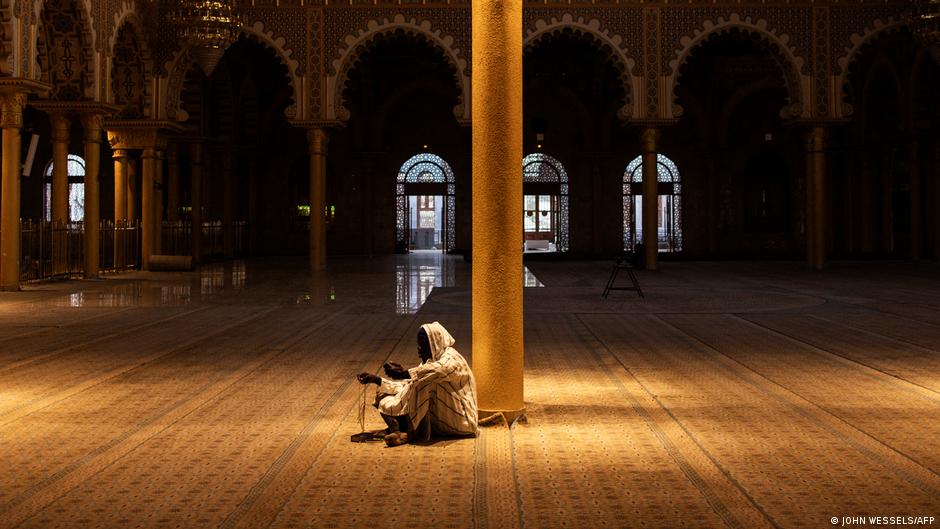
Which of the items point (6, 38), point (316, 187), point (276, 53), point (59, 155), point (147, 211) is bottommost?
point (147, 211)

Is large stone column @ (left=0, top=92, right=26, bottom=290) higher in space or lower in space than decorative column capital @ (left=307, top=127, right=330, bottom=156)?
lower

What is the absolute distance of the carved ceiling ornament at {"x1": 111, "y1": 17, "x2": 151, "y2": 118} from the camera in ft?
58.5

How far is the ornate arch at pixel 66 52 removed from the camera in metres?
15.3

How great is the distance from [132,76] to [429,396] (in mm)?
15364

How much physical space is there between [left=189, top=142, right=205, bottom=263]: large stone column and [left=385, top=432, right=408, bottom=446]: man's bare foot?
17.1 metres

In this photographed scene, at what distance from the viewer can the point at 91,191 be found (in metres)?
16.5

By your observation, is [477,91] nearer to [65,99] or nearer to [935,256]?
[65,99]

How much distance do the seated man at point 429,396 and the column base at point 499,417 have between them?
0.17m

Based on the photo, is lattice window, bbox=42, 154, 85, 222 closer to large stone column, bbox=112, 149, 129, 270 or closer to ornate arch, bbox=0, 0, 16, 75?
large stone column, bbox=112, 149, 129, 270

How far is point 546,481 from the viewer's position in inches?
Result: 151

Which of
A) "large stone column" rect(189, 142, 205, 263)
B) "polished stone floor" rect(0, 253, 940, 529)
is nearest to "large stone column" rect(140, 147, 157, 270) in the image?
"large stone column" rect(189, 142, 205, 263)

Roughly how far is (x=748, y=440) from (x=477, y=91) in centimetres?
220

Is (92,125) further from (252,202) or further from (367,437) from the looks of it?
(367,437)

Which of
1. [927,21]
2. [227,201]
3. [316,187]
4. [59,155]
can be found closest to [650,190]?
[927,21]
